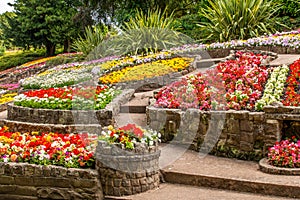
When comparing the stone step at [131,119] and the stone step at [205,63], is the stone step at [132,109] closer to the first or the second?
the stone step at [131,119]

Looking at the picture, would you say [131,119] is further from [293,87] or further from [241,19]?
[241,19]

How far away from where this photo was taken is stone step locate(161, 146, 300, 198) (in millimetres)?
6793

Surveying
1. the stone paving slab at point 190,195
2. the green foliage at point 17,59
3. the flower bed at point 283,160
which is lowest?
the stone paving slab at point 190,195

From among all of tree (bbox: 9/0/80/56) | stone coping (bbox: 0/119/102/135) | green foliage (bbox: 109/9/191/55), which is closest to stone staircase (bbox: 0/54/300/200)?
stone coping (bbox: 0/119/102/135)

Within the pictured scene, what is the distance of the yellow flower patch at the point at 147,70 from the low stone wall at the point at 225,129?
13.2ft

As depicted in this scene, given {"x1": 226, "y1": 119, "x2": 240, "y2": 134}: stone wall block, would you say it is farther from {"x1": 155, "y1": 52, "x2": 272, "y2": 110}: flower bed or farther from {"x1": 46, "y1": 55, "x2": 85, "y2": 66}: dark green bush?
{"x1": 46, "y1": 55, "x2": 85, "y2": 66}: dark green bush

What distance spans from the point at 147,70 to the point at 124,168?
6869 mm

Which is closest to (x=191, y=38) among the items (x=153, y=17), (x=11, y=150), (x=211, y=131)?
(x=153, y=17)

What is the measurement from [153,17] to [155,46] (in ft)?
4.29

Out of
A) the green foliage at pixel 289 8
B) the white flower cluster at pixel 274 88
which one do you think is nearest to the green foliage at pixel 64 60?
the green foliage at pixel 289 8

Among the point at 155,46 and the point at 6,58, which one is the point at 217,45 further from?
the point at 6,58

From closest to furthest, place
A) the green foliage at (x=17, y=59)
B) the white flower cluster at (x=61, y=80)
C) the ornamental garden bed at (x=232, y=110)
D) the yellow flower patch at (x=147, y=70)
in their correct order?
the ornamental garden bed at (x=232, y=110)
the yellow flower patch at (x=147, y=70)
the white flower cluster at (x=61, y=80)
the green foliage at (x=17, y=59)

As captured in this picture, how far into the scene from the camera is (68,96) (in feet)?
35.7

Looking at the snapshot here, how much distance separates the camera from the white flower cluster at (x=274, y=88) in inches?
328
